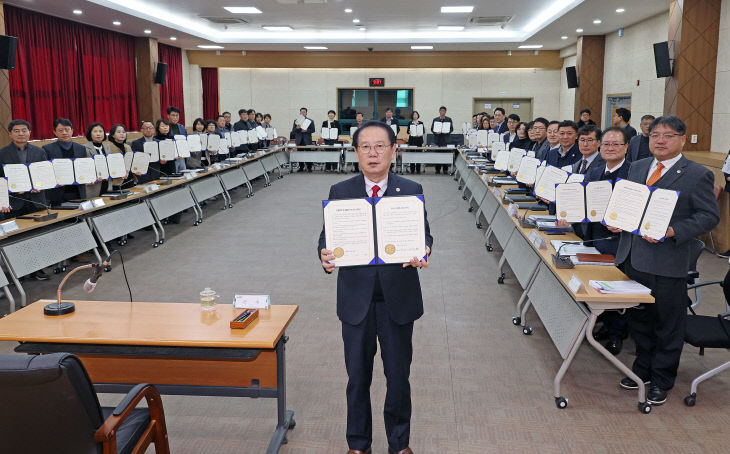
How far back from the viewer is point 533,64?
17375mm

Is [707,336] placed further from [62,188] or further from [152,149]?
[152,149]

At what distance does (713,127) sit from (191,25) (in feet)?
36.9

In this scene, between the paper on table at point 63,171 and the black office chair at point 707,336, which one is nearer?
the black office chair at point 707,336

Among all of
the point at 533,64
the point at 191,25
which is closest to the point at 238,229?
the point at 191,25

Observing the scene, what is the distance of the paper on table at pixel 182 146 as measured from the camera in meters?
8.14

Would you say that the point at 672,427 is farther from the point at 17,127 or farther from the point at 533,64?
the point at 533,64

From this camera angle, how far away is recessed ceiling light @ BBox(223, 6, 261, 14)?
11219 mm

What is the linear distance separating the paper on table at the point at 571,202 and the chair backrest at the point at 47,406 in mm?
3197

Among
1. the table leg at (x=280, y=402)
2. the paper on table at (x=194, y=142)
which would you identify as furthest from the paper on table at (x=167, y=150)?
the table leg at (x=280, y=402)

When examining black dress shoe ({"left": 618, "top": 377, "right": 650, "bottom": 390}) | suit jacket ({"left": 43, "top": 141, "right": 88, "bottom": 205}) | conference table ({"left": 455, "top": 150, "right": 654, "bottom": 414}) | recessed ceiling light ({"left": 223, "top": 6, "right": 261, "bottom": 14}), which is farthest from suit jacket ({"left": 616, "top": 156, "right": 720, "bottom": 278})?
recessed ceiling light ({"left": 223, "top": 6, "right": 261, "bottom": 14})

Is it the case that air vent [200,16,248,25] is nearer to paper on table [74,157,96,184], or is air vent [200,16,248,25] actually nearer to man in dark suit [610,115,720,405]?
paper on table [74,157,96,184]

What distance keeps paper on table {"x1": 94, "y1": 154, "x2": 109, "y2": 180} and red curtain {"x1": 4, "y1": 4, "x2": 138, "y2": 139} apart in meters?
5.98

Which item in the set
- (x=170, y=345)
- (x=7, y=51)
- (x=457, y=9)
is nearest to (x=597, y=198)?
(x=170, y=345)

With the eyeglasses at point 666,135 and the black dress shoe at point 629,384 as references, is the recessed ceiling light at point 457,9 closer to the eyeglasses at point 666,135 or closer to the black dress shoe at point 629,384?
the eyeglasses at point 666,135
